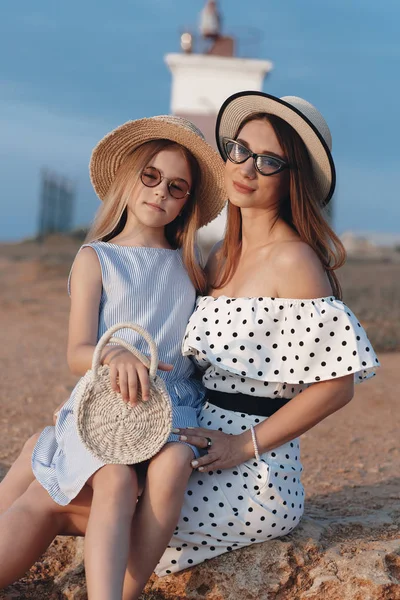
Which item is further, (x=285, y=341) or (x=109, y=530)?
(x=285, y=341)

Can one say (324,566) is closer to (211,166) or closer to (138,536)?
(138,536)

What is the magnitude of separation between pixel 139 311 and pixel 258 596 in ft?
3.60

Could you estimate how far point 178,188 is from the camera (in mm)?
3154

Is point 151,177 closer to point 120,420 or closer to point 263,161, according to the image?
point 263,161

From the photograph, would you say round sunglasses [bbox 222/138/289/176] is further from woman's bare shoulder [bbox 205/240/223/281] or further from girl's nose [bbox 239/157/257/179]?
woman's bare shoulder [bbox 205/240/223/281]

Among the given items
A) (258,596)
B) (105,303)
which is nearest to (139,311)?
(105,303)

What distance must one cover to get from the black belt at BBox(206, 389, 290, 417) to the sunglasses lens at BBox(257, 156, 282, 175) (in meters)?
0.83

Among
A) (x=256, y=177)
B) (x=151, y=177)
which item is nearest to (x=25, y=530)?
(x=151, y=177)

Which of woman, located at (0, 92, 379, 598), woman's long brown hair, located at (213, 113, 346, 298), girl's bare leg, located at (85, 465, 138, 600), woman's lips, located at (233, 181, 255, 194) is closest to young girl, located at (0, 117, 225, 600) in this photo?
girl's bare leg, located at (85, 465, 138, 600)

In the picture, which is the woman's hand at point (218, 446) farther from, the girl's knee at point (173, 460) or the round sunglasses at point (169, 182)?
the round sunglasses at point (169, 182)

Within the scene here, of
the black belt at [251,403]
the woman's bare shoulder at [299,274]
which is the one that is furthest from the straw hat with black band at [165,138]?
the black belt at [251,403]

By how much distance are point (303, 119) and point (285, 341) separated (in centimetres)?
80

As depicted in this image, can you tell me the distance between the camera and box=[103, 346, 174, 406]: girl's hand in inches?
98.9

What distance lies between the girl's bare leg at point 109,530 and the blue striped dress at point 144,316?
0.76ft
